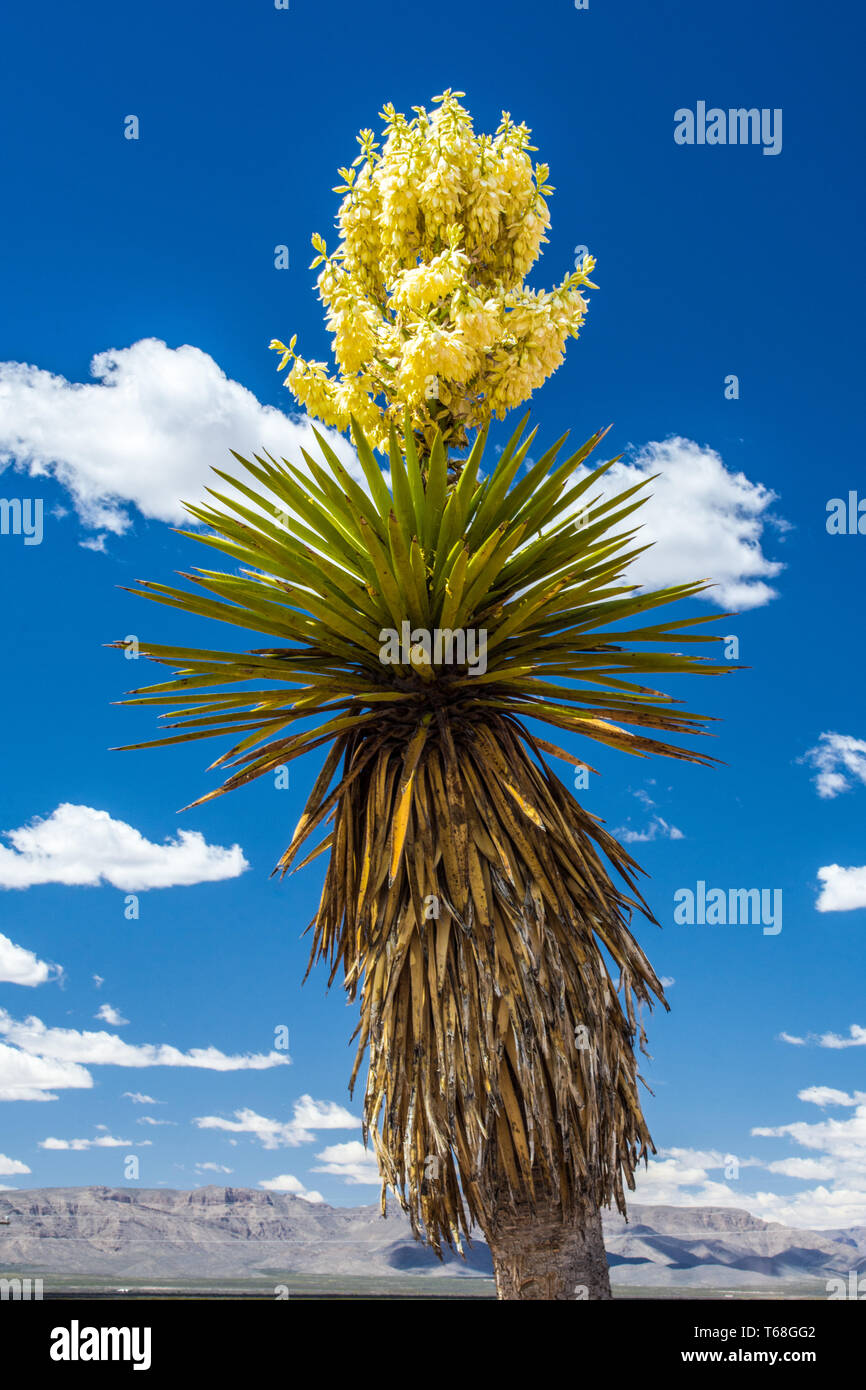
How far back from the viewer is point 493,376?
6168mm

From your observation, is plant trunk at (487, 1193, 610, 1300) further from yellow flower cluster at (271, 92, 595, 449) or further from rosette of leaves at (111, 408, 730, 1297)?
yellow flower cluster at (271, 92, 595, 449)

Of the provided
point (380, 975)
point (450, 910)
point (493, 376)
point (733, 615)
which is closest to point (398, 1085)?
point (380, 975)

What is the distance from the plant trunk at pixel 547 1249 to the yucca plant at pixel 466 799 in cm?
1

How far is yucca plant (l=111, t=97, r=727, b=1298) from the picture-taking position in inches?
189

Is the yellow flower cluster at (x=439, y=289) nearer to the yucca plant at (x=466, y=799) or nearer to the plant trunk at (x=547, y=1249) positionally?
the yucca plant at (x=466, y=799)

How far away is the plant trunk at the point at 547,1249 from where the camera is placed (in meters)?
4.91

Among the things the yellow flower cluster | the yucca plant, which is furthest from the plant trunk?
the yellow flower cluster

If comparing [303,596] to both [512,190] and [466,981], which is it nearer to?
[466,981]

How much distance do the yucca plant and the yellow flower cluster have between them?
289 millimetres

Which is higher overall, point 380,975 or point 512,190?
point 512,190

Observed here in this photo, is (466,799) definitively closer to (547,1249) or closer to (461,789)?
(461,789)

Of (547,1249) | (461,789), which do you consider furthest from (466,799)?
(547,1249)

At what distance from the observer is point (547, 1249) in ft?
16.1

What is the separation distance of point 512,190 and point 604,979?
4793 mm
